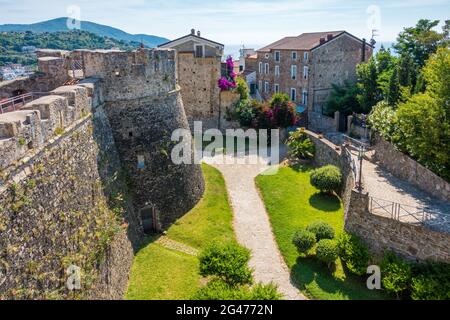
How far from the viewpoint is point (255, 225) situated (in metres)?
21.6

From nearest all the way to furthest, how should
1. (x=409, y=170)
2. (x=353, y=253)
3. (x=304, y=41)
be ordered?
1. (x=353, y=253)
2. (x=409, y=170)
3. (x=304, y=41)

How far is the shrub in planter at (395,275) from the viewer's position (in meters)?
15.2

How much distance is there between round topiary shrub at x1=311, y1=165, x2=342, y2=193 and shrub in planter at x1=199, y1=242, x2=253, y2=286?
9.99 metres

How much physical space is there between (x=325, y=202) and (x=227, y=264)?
10.9m

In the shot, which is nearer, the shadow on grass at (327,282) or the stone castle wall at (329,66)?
the shadow on grass at (327,282)

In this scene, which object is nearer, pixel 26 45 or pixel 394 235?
pixel 394 235

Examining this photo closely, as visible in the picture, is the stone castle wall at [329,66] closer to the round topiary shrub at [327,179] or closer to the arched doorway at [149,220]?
the round topiary shrub at [327,179]

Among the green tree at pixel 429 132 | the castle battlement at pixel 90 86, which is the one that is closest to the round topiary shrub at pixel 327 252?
the green tree at pixel 429 132

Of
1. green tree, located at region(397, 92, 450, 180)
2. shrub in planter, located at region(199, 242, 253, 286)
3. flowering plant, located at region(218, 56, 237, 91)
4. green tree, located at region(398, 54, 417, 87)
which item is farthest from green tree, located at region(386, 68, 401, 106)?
shrub in planter, located at region(199, 242, 253, 286)

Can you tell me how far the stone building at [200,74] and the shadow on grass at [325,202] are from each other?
52.0 ft

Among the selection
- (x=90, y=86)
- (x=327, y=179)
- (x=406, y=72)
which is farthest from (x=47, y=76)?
(x=406, y=72)

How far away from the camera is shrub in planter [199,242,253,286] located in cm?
1466

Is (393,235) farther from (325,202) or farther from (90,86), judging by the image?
(90,86)
